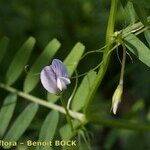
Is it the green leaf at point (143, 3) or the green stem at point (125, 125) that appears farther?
the green stem at point (125, 125)

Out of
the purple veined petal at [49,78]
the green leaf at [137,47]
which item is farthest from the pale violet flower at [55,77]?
the green leaf at [137,47]

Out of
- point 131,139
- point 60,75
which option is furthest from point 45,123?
point 131,139

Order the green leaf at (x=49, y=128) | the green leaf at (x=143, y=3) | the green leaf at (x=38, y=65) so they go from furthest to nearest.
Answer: the green leaf at (x=38, y=65) → the green leaf at (x=49, y=128) → the green leaf at (x=143, y=3)

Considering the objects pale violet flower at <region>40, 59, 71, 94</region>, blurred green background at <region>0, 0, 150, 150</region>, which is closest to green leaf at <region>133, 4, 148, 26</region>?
pale violet flower at <region>40, 59, 71, 94</region>

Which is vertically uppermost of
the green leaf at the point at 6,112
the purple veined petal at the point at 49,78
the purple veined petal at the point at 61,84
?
the purple veined petal at the point at 49,78

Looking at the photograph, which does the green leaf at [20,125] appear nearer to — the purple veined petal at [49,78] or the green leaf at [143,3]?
the purple veined petal at [49,78]

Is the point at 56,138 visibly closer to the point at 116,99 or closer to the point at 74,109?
the point at 74,109

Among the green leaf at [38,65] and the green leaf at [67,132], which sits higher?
the green leaf at [38,65]
